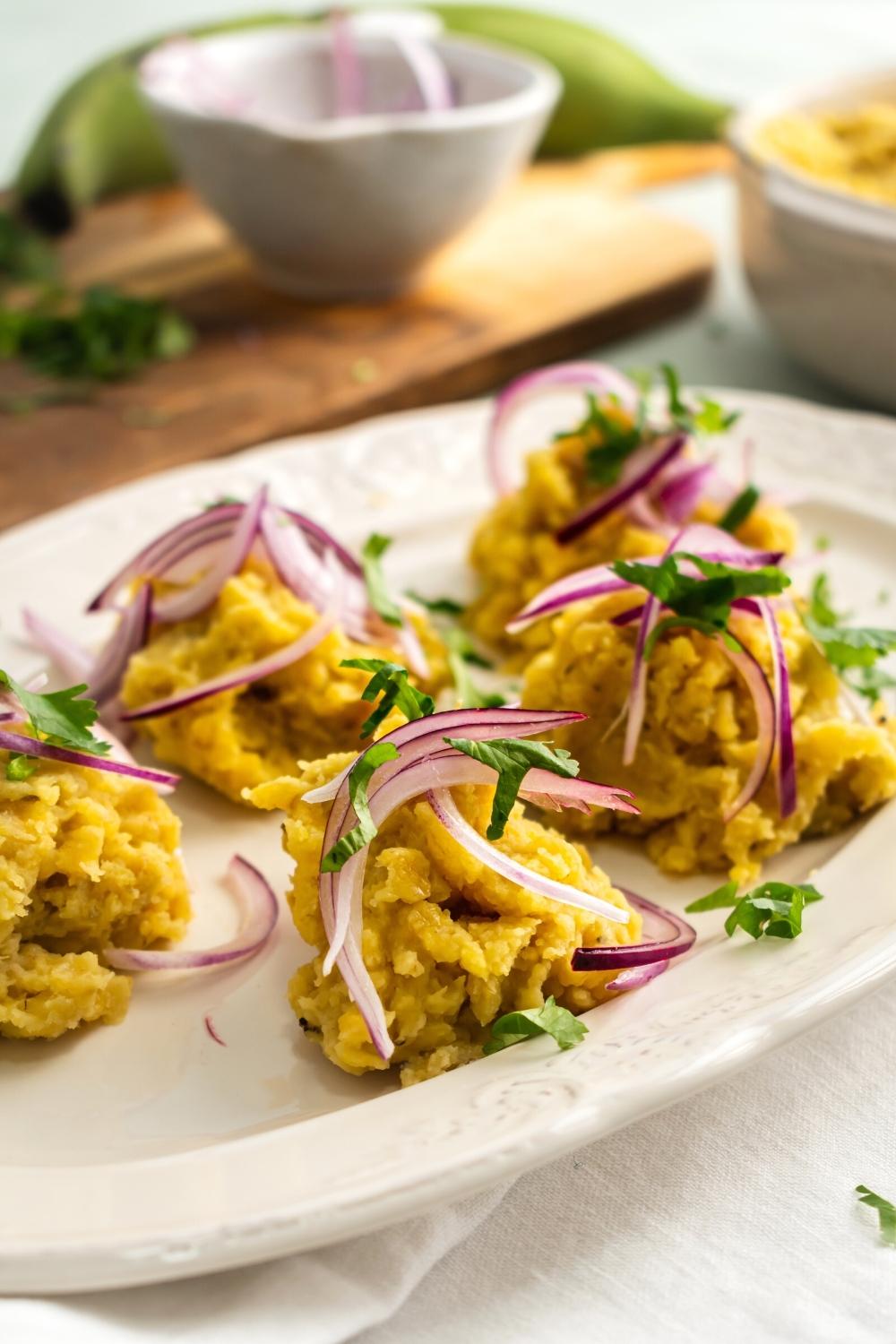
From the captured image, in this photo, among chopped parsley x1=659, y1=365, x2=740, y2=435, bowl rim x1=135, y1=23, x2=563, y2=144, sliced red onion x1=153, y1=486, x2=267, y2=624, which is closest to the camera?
sliced red onion x1=153, y1=486, x2=267, y2=624

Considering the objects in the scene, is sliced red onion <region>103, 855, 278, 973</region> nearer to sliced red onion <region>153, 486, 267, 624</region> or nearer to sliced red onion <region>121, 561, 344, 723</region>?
sliced red onion <region>121, 561, 344, 723</region>

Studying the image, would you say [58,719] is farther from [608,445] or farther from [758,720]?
[608,445]

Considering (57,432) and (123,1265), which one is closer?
(123,1265)

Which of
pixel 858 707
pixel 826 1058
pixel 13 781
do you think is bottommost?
pixel 826 1058

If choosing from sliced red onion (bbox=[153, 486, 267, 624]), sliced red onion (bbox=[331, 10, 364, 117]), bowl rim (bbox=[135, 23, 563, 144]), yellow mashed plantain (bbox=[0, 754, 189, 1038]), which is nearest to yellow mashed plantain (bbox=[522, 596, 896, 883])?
sliced red onion (bbox=[153, 486, 267, 624])

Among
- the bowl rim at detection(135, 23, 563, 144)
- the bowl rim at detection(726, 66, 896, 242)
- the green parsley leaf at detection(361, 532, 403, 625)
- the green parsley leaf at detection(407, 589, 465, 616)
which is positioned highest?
the bowl rim at detection(135, 23, 563, 144)

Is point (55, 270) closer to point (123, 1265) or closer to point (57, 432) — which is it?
point (57, 432)

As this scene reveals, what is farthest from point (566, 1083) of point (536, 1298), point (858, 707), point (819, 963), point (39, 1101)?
point (858, 707)
